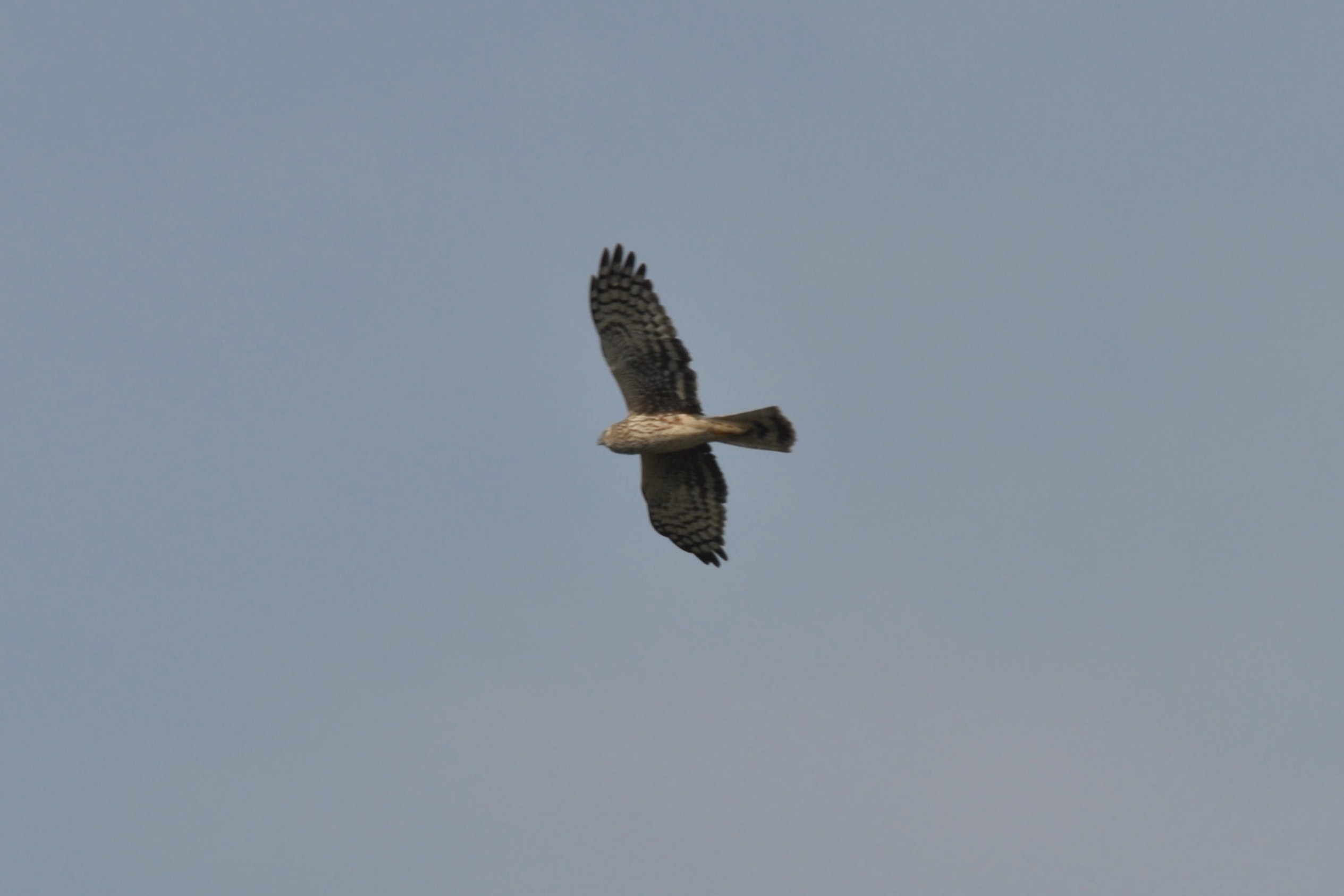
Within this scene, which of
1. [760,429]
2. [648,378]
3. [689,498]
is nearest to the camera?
[760,429]

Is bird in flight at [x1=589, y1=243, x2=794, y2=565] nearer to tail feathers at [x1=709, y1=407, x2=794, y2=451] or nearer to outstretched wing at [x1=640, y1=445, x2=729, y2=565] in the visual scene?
tail feathers at [x1=709, y1=407, x2=794, y2=451]

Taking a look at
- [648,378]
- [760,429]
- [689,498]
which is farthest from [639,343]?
[689,498]

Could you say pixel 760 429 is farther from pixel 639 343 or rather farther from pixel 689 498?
pixel 689 498

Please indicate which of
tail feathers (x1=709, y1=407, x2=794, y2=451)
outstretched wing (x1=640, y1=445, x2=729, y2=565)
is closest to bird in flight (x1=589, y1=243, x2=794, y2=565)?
tail feathers (x1=709, y1=407, x2=794, y2=451)

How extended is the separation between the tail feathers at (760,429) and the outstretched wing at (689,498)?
102 centimetres

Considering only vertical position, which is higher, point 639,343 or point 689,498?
point 639,343

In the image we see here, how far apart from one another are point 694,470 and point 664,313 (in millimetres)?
1864

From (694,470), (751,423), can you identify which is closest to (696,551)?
(694,470)

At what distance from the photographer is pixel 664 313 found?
20406mm

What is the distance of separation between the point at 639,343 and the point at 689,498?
2.12 metres

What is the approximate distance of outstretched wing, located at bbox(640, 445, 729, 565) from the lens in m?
21.3

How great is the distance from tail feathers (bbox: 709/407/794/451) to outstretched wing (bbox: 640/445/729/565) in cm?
102

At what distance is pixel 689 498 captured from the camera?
2180 cm

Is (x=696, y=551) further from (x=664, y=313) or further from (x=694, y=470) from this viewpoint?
(x=664, y=313)
